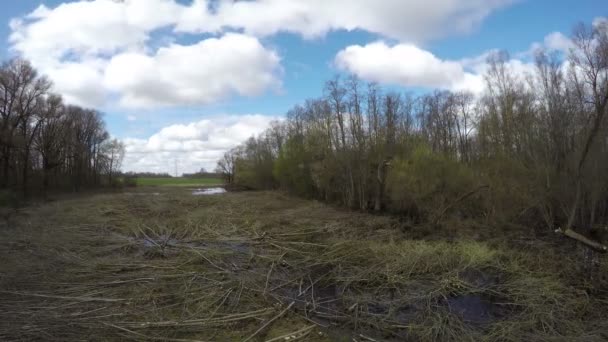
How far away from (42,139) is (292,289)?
51288mm

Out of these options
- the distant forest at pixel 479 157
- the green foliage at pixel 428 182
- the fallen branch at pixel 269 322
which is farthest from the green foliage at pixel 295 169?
the fallen branch at pixel 269 322

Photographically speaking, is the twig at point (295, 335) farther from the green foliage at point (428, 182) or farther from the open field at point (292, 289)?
the green foliage at point (428, 182)

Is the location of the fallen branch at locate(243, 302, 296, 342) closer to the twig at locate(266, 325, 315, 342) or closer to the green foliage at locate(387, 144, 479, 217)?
the twig at locate(266, 325, 315, 342)

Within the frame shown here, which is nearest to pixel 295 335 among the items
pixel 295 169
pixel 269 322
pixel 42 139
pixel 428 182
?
pixel 269 322

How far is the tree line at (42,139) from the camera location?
41.4 meters

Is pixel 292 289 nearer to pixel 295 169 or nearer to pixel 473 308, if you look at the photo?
pixel 473 308

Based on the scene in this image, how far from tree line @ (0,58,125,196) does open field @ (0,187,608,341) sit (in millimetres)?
29119

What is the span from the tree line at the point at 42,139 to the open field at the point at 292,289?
2912 cm

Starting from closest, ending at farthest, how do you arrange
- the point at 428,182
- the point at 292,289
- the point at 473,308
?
the point at 473,308
the point at 292,289
the point at 428,182

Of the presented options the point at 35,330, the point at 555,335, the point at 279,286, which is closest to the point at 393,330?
the point at 555,335

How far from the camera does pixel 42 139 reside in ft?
167

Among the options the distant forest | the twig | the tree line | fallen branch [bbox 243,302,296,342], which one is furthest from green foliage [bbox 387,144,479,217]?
the tree line

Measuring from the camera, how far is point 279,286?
451 inches

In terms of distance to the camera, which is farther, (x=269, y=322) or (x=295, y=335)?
(x=269, y=322)
